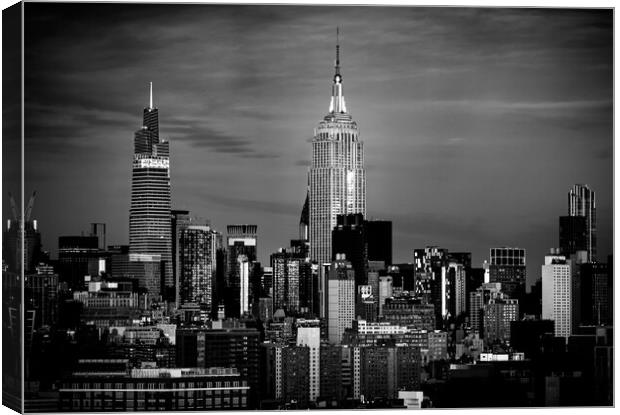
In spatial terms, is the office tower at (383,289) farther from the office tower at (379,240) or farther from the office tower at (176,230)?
the office tower at (176,230)

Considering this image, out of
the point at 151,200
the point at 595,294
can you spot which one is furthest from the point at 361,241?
the point at 595,294

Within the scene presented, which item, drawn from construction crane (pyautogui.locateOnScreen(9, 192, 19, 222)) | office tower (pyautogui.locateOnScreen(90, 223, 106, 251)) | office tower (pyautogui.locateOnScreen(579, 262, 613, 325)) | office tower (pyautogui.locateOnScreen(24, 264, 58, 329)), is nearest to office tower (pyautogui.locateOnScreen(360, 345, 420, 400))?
office tower (pyautogui.locateOnScreen(579, 262, 613, 325))

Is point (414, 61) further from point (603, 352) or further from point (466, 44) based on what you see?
point (603, 352)

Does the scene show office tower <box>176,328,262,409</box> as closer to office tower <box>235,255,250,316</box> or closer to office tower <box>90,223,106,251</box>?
office tower <box>235,255,250,316</box>

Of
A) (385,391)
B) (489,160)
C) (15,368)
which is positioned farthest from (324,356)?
(15,368)

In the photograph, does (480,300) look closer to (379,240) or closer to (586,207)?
(379,240)
